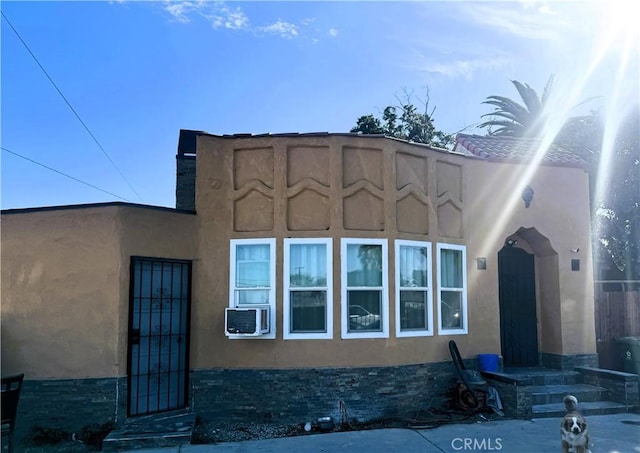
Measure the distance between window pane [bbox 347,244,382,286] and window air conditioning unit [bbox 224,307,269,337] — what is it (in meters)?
1.52

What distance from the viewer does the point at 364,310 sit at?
27.2ft

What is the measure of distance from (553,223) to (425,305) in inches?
139

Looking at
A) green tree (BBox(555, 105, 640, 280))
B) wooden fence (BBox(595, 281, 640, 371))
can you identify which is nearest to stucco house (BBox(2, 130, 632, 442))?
wooden fence (BBox(595, 281, 640, 371))

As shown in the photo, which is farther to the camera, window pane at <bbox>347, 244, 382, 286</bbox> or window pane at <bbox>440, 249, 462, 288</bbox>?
window pane at <bbox>440, 249, 462, 288</bbox>

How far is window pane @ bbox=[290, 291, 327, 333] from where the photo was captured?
26.7ft

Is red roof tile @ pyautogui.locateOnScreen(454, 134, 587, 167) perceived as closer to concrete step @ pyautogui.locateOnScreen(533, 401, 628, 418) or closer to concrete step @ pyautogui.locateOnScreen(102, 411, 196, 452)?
concrete step @ pyautogui.locateOnScreen(533, 401, 628, 418)

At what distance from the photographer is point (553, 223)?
33.4 ft

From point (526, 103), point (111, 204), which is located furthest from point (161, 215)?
point (526, 103)

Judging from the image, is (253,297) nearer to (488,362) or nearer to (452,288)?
(452,288)

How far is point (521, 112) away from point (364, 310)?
55.8 feet

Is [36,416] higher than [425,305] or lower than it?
lower

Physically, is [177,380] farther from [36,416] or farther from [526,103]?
[526,103]

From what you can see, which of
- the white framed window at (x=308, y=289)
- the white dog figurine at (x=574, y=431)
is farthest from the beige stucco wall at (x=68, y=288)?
the white dog figurine at (x=574, y=431)
